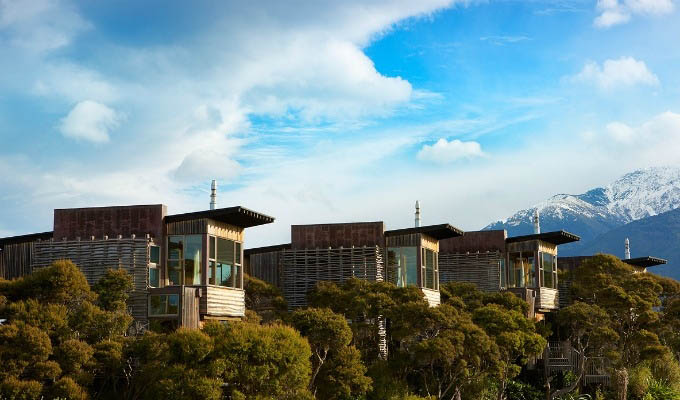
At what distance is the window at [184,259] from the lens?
26.9 metres

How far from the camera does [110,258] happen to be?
2667cm

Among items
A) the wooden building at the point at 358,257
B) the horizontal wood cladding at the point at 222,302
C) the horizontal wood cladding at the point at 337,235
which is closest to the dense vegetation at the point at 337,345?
the horizontal wood cladding at the point at 222,302

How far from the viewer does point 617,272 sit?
41500 mm

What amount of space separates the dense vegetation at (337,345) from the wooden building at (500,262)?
178 centimetres

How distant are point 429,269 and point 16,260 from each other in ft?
50.1

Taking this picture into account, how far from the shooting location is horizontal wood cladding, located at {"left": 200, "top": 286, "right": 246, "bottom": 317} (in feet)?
87.1

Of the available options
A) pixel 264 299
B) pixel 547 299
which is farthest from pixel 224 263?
pixel 547 299

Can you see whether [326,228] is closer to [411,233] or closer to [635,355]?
[411,233]

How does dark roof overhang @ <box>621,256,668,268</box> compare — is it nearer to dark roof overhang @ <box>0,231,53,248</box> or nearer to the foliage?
the foliage

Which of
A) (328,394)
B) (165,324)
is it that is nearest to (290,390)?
(328,394)

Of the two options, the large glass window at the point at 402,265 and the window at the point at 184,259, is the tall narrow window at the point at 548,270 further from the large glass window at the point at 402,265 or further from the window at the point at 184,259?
the window at the point at 184,259

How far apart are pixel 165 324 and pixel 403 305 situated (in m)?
7.49

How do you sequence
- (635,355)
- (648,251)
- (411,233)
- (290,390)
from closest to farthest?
1. (290,390)
2. (411,233)
3. (635,355)
4. (648,251)

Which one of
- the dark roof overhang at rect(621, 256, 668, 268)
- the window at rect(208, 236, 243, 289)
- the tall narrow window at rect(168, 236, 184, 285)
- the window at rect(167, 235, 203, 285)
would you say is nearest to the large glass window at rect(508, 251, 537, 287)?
the dark roof overhang at rect(621, 256, 668, 268)
